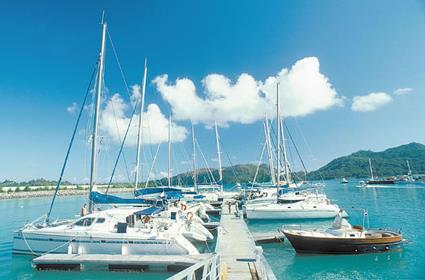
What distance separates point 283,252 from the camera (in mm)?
20891

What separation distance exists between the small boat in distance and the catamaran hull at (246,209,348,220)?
1359 cm

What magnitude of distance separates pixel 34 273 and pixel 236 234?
12.9 metres

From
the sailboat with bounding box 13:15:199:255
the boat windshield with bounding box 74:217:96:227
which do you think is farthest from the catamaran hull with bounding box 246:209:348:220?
the boat windshield with bounding box 74:217:96:227

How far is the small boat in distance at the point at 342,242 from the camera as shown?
63.6 ft

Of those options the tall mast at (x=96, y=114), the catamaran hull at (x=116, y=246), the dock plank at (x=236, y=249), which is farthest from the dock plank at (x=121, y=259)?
the tall mast at (x=96, y=114)

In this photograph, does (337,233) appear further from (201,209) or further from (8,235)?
(8,235)

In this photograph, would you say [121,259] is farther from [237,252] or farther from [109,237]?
[237,252]

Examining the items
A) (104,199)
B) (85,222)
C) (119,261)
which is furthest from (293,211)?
(85,222)

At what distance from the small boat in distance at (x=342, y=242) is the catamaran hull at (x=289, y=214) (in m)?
13.6

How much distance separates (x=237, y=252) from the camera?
1662cm

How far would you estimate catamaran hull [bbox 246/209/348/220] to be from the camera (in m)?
33.9

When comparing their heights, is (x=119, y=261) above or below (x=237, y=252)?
below

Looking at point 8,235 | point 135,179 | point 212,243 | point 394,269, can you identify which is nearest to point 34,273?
point 212,243

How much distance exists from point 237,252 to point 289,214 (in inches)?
761
